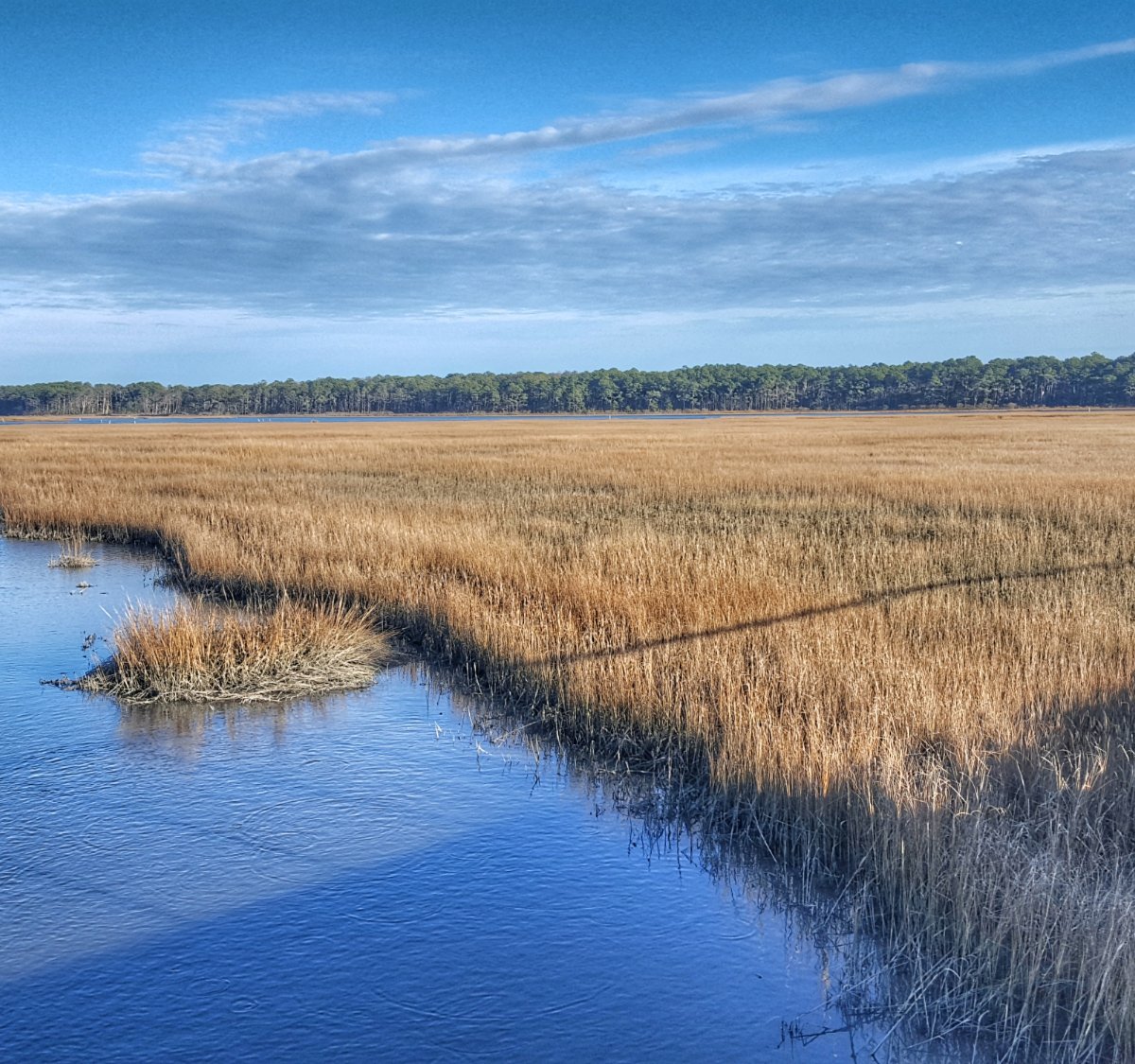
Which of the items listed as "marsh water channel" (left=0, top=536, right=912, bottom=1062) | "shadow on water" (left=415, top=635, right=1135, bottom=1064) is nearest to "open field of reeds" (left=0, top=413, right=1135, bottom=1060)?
"shadow on water" (left=415, top=635, right=1135, bottom=1064)

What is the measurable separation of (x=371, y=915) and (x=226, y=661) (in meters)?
5.17

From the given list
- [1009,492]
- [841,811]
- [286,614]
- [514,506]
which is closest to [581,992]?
[841,811]

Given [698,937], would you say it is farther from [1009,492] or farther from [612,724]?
[1009,492]

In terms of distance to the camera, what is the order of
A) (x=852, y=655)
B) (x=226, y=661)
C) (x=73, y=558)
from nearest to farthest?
(x=852, y=655) → (x=226, y=661) → (x=73, y=558)

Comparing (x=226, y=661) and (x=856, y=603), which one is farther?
(x=856, y=603)

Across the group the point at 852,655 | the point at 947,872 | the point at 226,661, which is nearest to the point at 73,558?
the point at 226,661

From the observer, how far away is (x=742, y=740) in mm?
7320

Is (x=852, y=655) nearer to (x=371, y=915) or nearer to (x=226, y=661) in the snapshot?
(x=371, y=915)

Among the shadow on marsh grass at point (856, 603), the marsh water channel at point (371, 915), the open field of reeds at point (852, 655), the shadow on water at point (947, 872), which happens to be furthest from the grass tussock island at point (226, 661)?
the shadow on water at point (947, 872)

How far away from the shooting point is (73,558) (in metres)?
18.6

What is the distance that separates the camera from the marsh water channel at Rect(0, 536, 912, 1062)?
4695mm

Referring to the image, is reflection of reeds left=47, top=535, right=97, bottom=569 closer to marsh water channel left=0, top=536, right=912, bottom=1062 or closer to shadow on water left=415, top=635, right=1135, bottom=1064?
marsh water channel left=0, top=536, right=912, bottom=1062

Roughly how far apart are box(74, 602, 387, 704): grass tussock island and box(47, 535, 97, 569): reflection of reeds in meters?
7.89

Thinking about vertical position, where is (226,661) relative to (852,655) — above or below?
below
